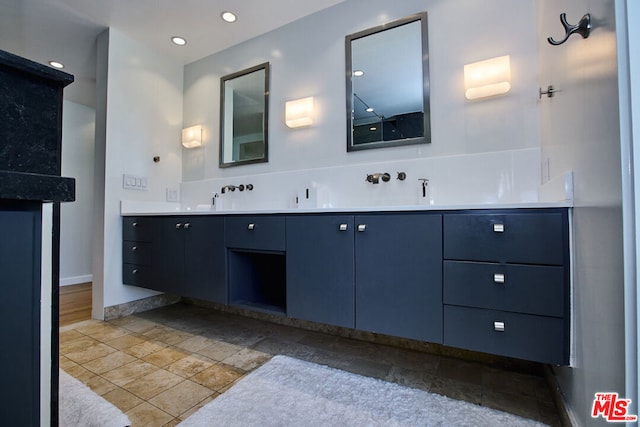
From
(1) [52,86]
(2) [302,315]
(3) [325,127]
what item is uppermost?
(3) [325,127]

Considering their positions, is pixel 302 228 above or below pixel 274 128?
below

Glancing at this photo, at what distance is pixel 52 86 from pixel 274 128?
2040mm

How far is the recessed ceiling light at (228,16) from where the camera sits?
231 cm

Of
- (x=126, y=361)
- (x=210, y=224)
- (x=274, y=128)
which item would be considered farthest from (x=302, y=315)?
(x=274, y=128)

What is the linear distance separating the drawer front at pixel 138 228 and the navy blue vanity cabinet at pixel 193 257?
14 centimetres

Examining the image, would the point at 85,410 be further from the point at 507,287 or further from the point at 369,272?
Result: the point at 507,287

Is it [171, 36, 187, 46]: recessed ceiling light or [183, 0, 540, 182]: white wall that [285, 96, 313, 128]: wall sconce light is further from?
[171, 36, 187, 46]: recessed ceiling light

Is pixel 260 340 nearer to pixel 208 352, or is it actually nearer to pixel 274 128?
pixel 208 352

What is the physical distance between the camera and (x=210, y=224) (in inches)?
77.9

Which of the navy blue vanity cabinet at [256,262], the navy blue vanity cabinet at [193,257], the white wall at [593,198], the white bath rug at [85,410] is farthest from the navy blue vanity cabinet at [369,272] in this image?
the white bath rug at [85,410]

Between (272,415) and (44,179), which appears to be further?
(272,415)

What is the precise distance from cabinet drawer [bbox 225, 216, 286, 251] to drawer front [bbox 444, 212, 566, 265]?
34.9 inches

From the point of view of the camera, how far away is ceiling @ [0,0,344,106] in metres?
2.22
